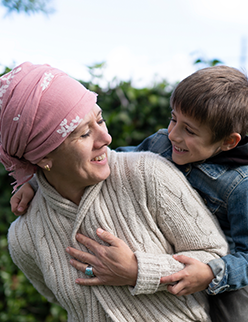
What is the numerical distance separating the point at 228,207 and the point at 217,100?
61 cm

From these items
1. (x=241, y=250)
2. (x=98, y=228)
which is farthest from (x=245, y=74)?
(x=98, y=228)

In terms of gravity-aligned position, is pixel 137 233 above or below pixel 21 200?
below

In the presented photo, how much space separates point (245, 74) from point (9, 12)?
1.71m

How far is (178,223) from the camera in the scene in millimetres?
1795

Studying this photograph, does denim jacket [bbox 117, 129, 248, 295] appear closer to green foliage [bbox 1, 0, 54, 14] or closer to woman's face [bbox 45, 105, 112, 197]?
woman's face [bbox 45, 105, 112, 197]

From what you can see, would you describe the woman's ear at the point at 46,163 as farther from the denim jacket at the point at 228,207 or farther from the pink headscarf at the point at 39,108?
the denim jacket at the point at 228,207

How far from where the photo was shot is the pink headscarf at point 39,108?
1.65 meters

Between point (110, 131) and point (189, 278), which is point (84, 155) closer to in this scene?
point (189, 278)

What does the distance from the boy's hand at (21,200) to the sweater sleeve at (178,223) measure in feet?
2.84

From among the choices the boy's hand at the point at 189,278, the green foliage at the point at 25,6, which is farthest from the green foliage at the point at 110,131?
the boy's hand at the point at 189,278

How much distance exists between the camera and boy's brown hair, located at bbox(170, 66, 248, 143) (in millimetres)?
1745

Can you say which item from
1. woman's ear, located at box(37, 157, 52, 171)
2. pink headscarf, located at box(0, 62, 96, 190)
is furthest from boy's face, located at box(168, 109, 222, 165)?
woman's ear, located at box(37, 157, 52, 171)

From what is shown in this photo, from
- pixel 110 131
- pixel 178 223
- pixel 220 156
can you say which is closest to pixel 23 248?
pixel 178 223

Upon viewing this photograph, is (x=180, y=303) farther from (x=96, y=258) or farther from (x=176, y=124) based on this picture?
(x=176, y=124)
